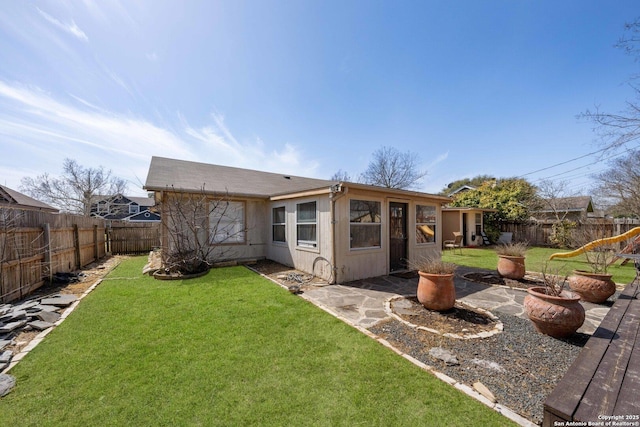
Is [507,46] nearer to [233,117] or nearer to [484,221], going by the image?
[233,117]

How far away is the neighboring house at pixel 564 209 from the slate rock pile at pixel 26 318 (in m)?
23.7

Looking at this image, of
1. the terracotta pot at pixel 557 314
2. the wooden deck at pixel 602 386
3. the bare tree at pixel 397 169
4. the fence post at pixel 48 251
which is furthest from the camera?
the bare tree at pixel 397 169

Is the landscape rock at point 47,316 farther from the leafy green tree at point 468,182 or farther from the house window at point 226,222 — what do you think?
the leafy green tree at point 468,182

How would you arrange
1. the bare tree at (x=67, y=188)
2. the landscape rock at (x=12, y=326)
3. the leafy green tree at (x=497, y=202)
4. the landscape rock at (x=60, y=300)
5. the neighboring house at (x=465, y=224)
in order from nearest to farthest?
the landscape rock at (x=12, y=326) → the landscape rock at (x=60, y=300) → the neighboring house at (x=465, y=224) → the leafy green tree at (x=497, y=202) → the bare tree at (x=67, y=188)

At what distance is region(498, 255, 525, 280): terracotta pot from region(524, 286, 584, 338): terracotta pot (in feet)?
11.7

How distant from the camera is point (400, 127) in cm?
1392

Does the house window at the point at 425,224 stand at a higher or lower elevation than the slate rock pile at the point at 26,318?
higher

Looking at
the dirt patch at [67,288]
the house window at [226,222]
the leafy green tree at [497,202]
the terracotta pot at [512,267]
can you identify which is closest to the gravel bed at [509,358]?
the terracotta pot at [512,267]

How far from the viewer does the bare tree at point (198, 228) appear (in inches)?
298

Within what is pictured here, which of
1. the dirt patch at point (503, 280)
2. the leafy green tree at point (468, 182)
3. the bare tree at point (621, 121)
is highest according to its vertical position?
the leafy green tree at point (468, 182)

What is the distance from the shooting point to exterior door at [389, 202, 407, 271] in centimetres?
757

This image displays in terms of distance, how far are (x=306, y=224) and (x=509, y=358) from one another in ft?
18.1

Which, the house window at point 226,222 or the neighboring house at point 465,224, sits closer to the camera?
the house window at point 226,222

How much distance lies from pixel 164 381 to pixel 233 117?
9.58 meters
